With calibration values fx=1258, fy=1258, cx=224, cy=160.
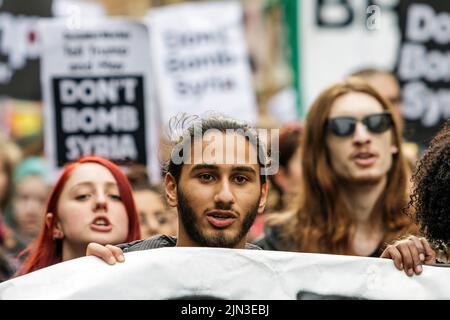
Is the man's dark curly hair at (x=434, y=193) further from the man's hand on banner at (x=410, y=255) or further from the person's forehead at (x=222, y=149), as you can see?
the person's forehead at (x=222, y=149)

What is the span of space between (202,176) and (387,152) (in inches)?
70.5

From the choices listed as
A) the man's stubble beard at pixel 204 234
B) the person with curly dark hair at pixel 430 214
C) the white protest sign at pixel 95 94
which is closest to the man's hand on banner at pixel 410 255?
the person with curly dark hair at pixel 430 214

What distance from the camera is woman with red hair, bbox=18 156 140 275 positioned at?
186 inches

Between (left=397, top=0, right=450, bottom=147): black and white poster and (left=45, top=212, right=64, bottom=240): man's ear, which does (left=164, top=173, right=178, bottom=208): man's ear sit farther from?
(left=397, top=0, right=450, bottom=147): black and white poster

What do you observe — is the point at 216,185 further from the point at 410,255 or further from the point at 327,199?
the point at 327,199

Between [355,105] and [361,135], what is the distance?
0.61ft

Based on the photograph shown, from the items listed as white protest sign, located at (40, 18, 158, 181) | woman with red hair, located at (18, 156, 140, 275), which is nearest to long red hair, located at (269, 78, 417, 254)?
woman with red hair, located at (18, 156, 140, 275)

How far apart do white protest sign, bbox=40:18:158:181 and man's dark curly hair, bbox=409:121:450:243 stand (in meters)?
3.76

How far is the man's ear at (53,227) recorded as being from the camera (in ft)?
15.8

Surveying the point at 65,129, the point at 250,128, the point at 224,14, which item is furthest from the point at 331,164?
the point at 224,14

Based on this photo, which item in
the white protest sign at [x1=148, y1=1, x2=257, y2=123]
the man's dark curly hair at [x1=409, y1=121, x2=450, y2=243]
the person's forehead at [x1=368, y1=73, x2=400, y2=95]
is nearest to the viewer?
the man's dark curly hair at [x1=409, y1=121, x2=450, y2=243]

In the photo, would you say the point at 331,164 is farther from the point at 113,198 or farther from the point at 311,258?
the point at 311,258

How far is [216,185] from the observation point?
3682 millimetres

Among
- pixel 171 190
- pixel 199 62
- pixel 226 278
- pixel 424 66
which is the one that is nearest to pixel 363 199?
pixel 171 190
